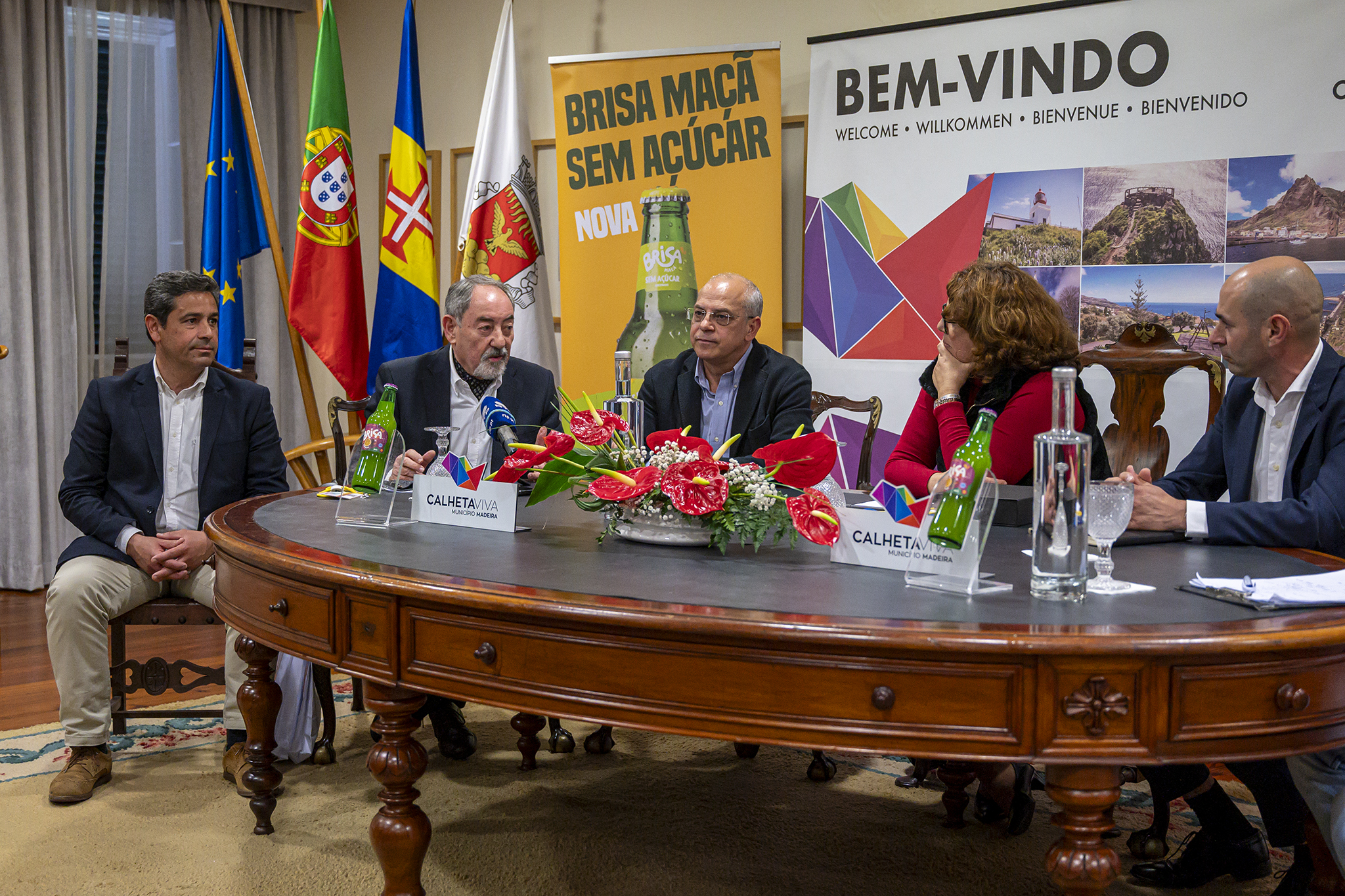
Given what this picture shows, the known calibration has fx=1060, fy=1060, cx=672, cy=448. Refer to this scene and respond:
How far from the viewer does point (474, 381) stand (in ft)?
9.81

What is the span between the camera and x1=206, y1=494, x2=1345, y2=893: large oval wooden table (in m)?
1.25

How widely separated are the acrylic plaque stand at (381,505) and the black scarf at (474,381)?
2.56ft

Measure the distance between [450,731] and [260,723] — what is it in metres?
0.69

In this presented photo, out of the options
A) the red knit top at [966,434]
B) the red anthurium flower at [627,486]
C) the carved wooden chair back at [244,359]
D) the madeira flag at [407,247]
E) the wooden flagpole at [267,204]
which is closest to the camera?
the red anthurium flower at [627,486]

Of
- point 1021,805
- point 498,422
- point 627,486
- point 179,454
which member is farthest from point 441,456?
point 1021,805

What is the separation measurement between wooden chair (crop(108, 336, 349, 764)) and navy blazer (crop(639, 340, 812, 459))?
118 centimetres

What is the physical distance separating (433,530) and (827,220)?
2.41 m

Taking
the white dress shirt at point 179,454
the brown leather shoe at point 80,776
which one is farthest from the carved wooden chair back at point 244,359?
the brown leather shoe at point 80,776

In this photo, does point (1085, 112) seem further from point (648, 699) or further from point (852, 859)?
point (648, 699)

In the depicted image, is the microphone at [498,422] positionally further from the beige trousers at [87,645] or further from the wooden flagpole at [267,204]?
the wooden flagpole at [267,204]

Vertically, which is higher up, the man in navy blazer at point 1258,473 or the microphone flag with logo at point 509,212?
the microphone flag with logo at point 509,212

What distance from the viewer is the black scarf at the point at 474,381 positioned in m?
2.99

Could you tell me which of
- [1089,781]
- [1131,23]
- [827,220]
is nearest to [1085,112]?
[1131,23]

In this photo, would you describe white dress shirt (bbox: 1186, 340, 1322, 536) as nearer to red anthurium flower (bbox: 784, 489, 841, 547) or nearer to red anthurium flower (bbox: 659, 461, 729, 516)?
red anthurium flower (bbox: 784, 489, 841, 547)
